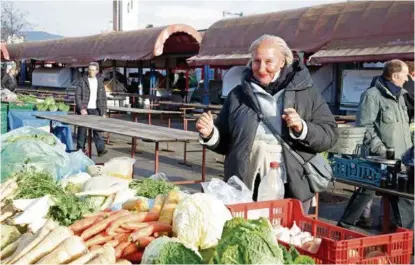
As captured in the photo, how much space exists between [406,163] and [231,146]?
1.77m

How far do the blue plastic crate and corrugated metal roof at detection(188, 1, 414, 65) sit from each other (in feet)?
24.3

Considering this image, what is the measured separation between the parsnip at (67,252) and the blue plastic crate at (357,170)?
3.03 metres

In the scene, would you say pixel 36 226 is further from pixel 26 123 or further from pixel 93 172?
pixel 26 123

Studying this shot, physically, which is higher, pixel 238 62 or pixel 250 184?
pixel 238 62

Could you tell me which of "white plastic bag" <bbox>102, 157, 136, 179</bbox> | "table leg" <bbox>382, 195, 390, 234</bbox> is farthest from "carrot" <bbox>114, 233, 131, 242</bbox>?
"table leg" <bbox>382, 195, 390, 234</bbox>

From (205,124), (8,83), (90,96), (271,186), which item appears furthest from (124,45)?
(271,186)

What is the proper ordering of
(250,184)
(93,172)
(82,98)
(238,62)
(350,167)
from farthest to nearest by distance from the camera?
(238,62)
(82,98)
(93,172)
(350,167)
(250,184)

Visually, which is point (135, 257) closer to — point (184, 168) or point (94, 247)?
point (94, 247)

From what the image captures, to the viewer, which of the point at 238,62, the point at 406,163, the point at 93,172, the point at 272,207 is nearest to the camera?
the point at 272,207

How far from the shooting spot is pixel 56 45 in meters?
28.6

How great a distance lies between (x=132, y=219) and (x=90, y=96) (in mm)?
8371

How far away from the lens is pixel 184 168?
1074cm

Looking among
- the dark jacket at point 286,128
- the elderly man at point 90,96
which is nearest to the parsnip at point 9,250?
the dark jacket at point 286,128

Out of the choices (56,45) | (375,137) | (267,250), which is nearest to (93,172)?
(375,137)
